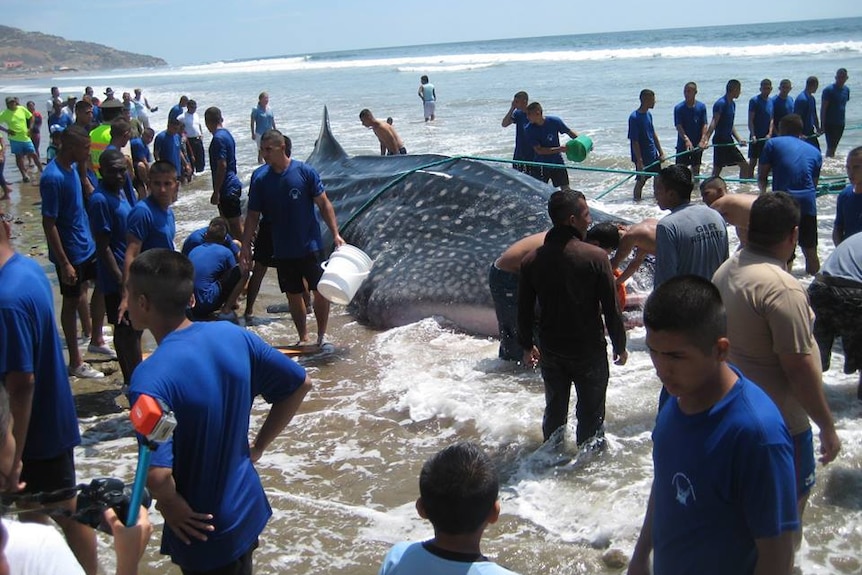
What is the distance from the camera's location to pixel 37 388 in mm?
3260

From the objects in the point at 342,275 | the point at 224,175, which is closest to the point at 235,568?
the point at 342,275

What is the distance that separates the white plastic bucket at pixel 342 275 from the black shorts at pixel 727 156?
8688 millimetres

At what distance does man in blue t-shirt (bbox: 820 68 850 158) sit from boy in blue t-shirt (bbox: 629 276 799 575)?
14333 mm

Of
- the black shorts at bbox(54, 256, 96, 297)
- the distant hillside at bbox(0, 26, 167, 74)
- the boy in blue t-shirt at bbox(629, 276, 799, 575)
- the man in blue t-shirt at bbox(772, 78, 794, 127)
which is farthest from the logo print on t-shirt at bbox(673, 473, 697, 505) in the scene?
the distant hillside at bbox(0, 26, 167, 74)

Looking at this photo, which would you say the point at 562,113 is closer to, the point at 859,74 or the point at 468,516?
the point at 859,74

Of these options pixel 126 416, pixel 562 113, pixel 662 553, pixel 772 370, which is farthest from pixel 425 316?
pixel 562 113

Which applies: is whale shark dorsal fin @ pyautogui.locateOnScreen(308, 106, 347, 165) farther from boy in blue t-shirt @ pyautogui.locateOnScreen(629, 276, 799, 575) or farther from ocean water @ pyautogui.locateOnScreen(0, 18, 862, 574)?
boy in blue t-shirt @ pyautogui.locateOnScreen(629, 276, 799, 575)

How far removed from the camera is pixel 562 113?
2475 centimetres

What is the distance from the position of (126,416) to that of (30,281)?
3.07 m

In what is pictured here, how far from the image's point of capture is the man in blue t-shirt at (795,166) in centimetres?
781

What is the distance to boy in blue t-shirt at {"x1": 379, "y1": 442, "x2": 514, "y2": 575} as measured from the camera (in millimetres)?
1943

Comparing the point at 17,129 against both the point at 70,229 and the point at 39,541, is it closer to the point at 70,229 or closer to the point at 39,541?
the point at 70,229

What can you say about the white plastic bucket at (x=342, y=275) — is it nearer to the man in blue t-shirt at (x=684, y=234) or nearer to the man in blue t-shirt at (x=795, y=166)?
the man in blue t-shirt at (x=684, y=234)

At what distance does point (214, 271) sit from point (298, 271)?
0.70 meters
